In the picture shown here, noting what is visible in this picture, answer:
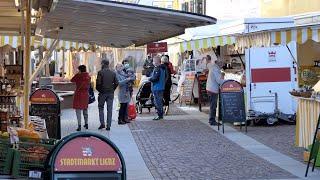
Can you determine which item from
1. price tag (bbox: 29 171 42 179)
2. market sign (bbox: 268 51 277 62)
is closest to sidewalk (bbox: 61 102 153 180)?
market sign (bbox: 268 51 277 62)

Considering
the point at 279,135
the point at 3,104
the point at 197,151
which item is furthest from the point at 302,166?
the point at 3,104

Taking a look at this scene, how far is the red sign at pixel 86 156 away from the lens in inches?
199

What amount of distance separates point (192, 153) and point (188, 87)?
11.3 meters

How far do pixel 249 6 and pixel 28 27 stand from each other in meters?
22.7

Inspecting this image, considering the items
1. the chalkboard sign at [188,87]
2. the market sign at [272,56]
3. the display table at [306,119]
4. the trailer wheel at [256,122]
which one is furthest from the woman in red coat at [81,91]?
the chalkboard sign at [188,87]

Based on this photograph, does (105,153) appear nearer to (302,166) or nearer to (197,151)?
(302,166)

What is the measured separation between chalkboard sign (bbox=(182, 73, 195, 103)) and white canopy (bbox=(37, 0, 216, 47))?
799 cm

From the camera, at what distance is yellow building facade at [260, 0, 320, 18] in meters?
22.1

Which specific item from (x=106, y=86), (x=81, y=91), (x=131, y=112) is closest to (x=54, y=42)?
(x=81, y=91)

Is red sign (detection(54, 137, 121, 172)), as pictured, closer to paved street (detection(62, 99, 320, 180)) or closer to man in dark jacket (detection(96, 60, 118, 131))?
paved street (detection(62, 99, 320, 180))

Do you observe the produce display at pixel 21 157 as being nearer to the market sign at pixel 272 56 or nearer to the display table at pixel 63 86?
the market sign at pixel 272 56

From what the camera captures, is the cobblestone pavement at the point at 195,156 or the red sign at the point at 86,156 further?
the cobblestone pavement at the point at 195,156

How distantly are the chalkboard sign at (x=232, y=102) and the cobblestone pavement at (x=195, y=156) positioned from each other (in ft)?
1.86

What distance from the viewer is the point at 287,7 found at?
2420 cm
